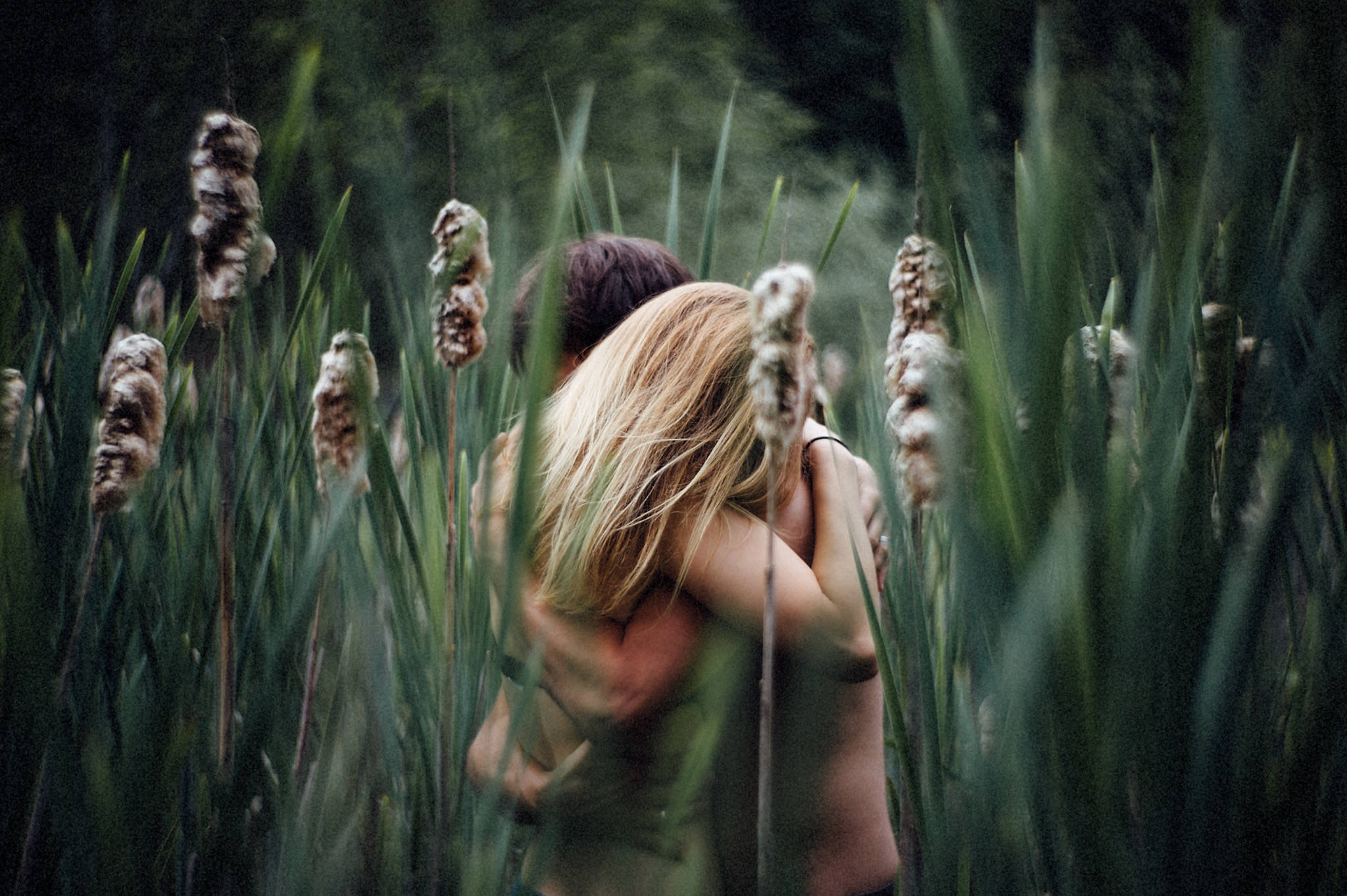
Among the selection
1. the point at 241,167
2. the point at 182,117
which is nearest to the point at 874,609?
the point at 241,167

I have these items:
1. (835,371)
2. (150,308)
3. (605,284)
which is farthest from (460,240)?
(835,371)

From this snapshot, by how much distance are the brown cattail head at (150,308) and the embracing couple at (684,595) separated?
69cm

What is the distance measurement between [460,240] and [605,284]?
21.5 inches

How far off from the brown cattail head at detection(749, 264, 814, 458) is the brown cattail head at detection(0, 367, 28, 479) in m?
0.38

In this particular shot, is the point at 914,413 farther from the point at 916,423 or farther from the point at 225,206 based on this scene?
the point at 225,206

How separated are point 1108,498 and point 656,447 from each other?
537 millimetres

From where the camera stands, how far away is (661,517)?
841 mm

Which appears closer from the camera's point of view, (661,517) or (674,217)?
(661,517)

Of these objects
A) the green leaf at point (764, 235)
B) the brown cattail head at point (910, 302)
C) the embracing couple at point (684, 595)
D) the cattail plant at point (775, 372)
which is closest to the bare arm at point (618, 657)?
the embracing couple at point (684, 595)

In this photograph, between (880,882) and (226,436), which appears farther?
(880,882)

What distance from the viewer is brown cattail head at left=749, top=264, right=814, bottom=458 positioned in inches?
17.0

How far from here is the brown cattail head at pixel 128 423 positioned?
584 millimetres

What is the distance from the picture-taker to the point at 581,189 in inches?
38.6

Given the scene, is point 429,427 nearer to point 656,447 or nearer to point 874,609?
point 656,447
